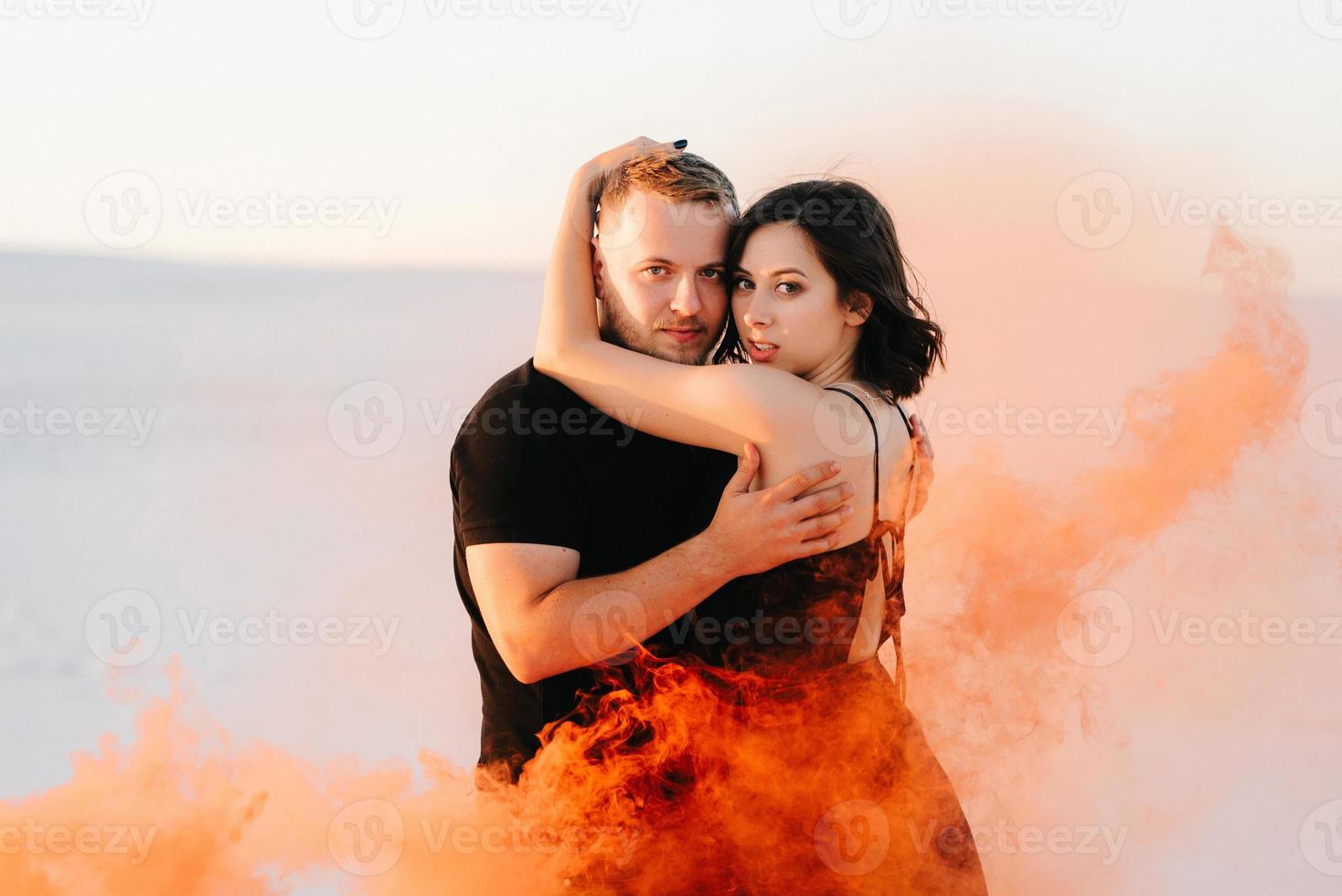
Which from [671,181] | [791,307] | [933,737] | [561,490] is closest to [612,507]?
Result: [561,490]

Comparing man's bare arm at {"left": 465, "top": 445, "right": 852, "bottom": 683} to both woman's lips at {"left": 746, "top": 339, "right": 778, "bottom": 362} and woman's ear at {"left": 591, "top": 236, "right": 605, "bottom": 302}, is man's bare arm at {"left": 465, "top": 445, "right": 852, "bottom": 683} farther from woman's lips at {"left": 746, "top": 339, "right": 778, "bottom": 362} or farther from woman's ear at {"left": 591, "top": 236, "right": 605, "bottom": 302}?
woman's ear at {"left": 591, "top": 236, "right": 605, "bottom": 302}

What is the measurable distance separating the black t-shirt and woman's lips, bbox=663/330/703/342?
8.0 inches

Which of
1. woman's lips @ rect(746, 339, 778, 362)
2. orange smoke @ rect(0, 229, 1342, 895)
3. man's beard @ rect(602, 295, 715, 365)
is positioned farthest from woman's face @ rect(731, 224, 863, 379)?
orange smoke @ rect(0, 229, 1342, 895)

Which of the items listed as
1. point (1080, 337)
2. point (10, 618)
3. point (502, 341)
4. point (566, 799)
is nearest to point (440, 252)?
point (502, 341)

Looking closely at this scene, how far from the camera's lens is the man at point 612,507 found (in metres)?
1.88

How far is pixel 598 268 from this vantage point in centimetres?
218

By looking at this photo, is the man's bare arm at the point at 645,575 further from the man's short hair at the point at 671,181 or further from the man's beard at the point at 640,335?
the man's short hair at the point at 671,181

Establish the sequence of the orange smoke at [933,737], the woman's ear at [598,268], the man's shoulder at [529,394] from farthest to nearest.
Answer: the orange smoke at [933,737], the woman's ear at [598,268], the man's shoulder at [529,394]

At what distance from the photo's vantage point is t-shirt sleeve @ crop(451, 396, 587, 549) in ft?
6.28

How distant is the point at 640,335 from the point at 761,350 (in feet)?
0.73

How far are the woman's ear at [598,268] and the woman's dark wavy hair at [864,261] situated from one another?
238 mm

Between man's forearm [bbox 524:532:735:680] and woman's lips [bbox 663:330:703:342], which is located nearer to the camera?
man's forearm [bbox 524:532:735:680]

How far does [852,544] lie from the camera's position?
1942 millimetres

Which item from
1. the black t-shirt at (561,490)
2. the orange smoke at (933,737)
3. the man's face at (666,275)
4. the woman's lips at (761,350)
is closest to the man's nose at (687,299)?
the man's face at (666,275)
